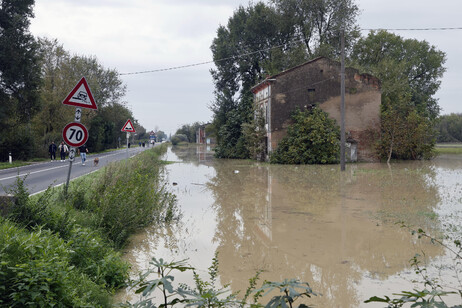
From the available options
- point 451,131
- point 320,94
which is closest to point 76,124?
point 320,94

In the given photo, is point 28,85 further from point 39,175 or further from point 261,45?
point 261,45

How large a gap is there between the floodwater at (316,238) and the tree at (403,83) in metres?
19.5

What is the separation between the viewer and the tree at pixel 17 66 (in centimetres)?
2556

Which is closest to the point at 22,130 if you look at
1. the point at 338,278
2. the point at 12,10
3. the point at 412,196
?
the point at 12,10

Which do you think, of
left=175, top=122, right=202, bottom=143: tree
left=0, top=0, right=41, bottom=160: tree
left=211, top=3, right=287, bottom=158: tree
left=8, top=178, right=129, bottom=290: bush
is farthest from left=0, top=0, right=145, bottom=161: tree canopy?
left=175, top=122, right=202, bottom=143: tree

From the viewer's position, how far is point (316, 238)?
8500mm

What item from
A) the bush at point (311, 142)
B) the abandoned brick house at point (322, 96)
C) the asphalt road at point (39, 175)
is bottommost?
the asphalt road at point (39, 175)

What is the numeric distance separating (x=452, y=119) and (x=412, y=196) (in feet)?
348

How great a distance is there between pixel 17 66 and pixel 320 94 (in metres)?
23.6

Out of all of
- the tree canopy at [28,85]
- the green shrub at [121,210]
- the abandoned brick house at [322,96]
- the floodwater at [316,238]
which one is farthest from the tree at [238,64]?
the green shrub at [121,210]

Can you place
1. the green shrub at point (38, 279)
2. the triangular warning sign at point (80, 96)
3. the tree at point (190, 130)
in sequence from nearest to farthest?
the green shrub at point (38, 279)
the triangular warning sign at point (80, 96)
the tree at point (190, 130)

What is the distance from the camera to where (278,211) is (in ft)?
38.8

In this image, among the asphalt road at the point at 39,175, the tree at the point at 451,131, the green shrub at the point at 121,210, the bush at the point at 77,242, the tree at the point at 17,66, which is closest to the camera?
the bush at the point at 77,242

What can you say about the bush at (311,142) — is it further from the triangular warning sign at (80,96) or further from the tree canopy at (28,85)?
the triangular warning sign at (80,96)
